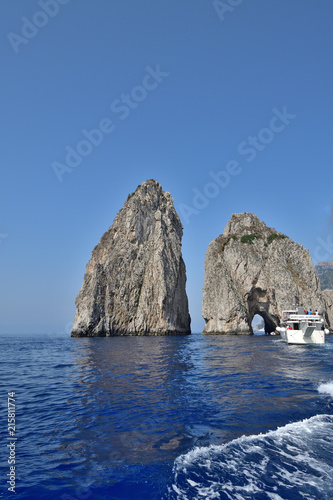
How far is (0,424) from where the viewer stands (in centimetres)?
1113

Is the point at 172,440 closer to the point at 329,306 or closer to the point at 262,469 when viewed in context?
the point at 262,469

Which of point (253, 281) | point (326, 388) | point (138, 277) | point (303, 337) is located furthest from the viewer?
point (138, 277)

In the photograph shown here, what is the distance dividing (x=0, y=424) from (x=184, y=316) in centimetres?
9127

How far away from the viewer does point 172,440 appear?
9297 mm

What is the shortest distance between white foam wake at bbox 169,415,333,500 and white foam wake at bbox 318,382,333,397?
20.0 feet

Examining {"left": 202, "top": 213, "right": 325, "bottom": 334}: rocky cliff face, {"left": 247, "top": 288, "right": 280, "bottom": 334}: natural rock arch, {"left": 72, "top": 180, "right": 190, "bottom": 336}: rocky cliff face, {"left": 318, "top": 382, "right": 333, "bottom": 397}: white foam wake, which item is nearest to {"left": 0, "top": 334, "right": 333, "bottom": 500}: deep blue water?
{"left": 318, "top": 382, "right": 333, "bottom": 397}: white foam wake

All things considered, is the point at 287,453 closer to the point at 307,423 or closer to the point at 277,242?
the point at 307,423

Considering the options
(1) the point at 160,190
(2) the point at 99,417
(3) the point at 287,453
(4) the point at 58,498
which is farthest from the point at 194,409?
(1) the point at 160,190

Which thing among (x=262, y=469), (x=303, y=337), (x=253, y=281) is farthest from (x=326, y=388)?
(x=253, y=281)

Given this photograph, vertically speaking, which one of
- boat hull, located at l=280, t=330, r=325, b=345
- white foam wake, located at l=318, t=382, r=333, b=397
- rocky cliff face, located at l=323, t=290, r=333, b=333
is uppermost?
rocky cliff face, located at l=323, t=290, r=333, b=333

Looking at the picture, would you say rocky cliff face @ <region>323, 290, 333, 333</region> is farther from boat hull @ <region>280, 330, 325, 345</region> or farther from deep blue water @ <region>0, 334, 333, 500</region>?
deep blue water @ <region>0, 334, 333, 500</region>

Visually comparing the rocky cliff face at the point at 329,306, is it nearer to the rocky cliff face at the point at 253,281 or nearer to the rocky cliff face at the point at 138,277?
the rocky cliff face at the point at 253,281

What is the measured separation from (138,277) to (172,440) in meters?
86.9

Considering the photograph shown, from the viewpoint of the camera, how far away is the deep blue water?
6.73m
